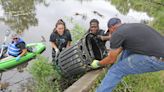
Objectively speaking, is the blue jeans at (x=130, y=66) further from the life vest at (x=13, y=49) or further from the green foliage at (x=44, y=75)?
the life vest at (x=13, y=49)

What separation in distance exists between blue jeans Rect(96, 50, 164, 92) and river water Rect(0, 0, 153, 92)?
5428 millimetres

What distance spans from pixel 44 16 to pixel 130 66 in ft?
47.8

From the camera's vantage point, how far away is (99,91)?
5.28 metres

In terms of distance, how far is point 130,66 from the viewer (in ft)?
16.9

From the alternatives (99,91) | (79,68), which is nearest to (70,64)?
(79,68)

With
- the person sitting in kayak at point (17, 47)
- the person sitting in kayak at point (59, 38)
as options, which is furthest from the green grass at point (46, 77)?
the person sitting in kayak at point (17, 47)

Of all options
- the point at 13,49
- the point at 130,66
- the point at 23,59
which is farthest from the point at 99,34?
the point at 23,59

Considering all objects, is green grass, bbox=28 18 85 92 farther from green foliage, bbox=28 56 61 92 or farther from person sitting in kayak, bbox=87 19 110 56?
person sitting in kayak, bbox=87 19 110 56

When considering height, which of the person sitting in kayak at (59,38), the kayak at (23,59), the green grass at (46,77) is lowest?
the kayak at (23,59)

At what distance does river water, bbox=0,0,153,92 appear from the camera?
15245 millimetres

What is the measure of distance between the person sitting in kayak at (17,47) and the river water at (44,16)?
0.58 m

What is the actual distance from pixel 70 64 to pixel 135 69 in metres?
2.30

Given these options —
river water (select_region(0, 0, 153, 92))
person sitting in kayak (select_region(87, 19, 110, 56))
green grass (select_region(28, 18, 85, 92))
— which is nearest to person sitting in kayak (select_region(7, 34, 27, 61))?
river water (select_region(0, 0, 153, 92))

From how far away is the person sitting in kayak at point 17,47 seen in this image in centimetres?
1124
